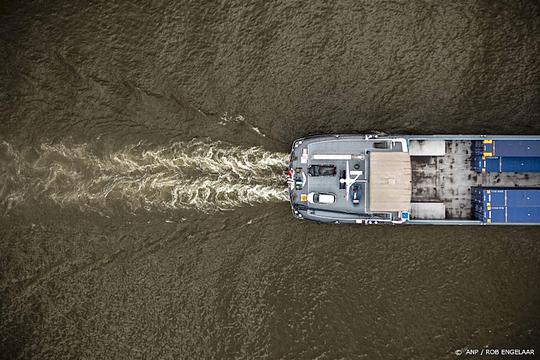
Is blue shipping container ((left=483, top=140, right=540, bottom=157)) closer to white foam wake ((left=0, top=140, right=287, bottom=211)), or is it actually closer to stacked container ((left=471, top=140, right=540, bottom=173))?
stacked container ((left=471, top=140, right=540, bottom=173))

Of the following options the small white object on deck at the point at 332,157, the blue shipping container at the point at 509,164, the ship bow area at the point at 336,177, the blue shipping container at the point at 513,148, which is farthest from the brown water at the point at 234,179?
the blue shipping container at the point at 509,164

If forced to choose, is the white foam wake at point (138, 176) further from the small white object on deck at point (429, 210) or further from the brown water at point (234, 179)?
the small white object on deck at point (429, 210)

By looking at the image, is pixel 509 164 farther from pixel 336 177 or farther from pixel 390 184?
pixel 336 177

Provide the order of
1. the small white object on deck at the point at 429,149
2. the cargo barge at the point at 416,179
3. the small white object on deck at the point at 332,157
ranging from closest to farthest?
the cargo barge at the point at 416,179, the small white object on deck at the point at 332,157, the small white object on deck at the point at 429,149

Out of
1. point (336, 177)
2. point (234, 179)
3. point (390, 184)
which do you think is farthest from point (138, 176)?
point (390, 184)

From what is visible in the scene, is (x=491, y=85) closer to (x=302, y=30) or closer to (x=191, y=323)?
(x=302, y=30)
